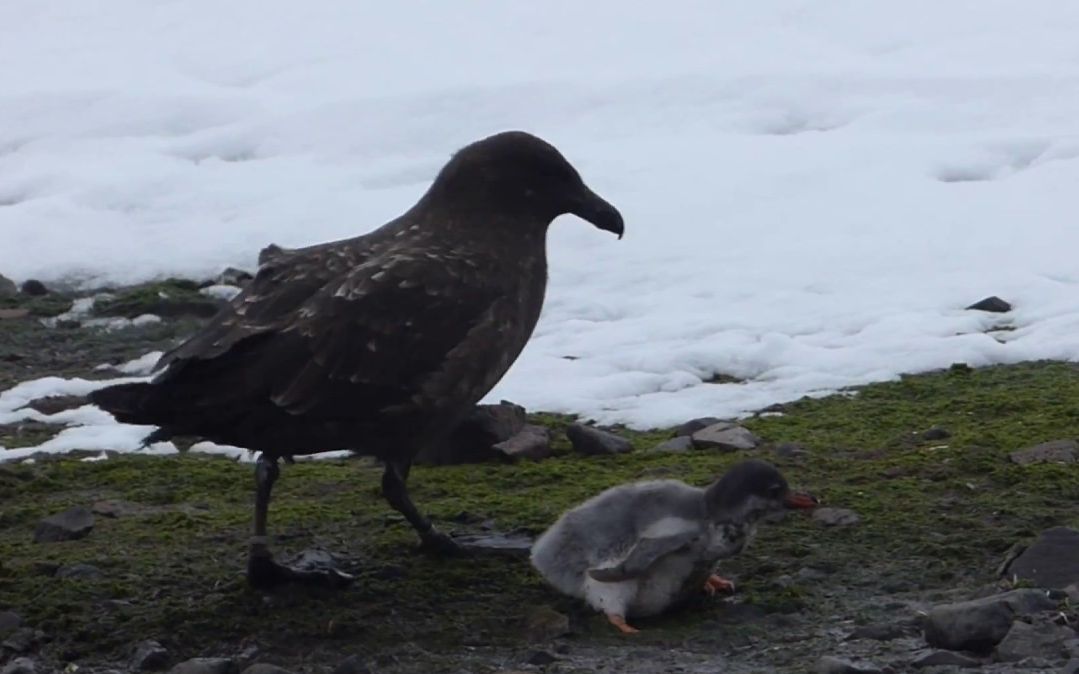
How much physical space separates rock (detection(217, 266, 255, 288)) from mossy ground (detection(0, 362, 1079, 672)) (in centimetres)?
276

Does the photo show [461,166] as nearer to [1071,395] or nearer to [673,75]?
[1071,395]

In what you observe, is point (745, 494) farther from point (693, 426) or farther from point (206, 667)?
point (693, 426)

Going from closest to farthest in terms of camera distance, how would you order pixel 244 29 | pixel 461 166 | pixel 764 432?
pixel 461 166 → pixel 764 432 → pixel 244 29

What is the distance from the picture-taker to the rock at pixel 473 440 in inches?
259

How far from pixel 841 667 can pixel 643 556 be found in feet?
2.39

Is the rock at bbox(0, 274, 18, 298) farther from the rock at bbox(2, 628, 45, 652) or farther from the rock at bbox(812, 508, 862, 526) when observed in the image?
the rock at bbox(812, 508, 862, 526)

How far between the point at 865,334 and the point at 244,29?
8356 millimetres

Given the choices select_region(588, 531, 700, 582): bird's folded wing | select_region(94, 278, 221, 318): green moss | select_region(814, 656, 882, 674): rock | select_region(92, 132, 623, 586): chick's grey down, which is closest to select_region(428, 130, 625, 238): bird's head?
select_region(92, 132, 623, 586): chick's grey down

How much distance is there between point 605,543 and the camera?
5.02 metres

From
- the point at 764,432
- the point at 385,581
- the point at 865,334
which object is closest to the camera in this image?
the point at 385,581

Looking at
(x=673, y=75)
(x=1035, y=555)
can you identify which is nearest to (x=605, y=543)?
(x=1035, y=555)

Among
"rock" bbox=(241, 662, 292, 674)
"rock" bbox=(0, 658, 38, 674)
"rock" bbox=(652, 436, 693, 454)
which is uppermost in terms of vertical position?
"rock" bbox=(652, 436, 693, 454)

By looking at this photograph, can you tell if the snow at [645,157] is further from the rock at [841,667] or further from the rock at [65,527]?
the rock at [841,667]

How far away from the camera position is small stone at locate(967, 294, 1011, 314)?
28.2ft
